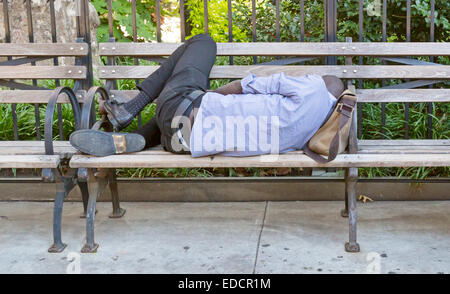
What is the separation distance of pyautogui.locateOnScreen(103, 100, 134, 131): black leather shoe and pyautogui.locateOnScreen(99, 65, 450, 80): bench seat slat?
458mm

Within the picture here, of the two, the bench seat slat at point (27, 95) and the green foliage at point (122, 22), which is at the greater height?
the green foliage at point (122, 22)

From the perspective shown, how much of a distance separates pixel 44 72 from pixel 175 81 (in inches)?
45.4

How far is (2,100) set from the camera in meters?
4.00

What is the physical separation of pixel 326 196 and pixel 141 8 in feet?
14.6

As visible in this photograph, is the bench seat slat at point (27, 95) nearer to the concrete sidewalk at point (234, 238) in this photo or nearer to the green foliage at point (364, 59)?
the green foliage at point (364, 59)

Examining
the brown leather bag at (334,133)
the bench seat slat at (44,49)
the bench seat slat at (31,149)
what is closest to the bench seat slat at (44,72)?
the bench seat slat at (44,49)

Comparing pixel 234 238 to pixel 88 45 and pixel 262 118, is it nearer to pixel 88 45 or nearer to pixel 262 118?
pixel 262 118

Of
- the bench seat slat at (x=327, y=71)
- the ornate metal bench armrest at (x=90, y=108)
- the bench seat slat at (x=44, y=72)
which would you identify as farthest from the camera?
the bench seat slat at (x=44, y=72)

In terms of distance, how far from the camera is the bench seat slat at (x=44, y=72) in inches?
157

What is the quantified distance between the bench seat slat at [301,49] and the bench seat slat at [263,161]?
96 centimetres

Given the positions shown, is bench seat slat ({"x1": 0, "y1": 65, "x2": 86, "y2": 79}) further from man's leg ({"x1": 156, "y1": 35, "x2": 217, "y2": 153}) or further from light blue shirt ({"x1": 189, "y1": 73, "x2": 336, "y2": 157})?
light blue shirt ({"x1": 189, "y1": 73, "x2": 336, "y2": 157})
